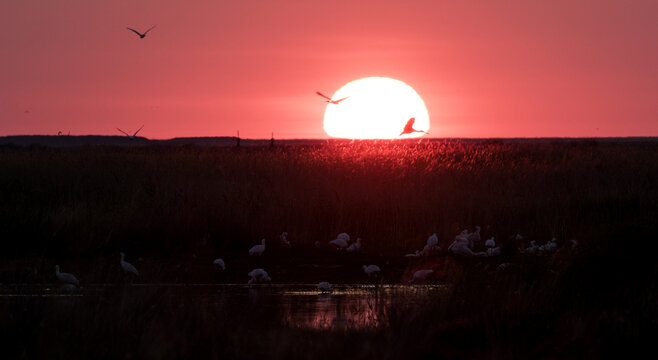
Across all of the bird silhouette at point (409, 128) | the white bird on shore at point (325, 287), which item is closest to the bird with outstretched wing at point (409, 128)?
the bird silhouette at point (409, 128)

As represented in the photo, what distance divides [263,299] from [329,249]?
4.25m

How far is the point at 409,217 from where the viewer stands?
629 inches

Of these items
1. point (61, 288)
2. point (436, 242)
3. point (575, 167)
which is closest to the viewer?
point (61, 288)

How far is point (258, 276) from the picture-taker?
37.9ft

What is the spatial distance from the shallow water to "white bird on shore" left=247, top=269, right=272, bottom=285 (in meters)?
0.21

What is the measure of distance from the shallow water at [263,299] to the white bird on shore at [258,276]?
0.69ft

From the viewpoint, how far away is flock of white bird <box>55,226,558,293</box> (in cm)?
1058

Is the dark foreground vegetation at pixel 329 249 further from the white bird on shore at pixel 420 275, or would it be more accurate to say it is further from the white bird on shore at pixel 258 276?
the white bird on shore at pixel 258 276

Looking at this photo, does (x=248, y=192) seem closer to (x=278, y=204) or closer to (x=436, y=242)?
(x=278, y=204)

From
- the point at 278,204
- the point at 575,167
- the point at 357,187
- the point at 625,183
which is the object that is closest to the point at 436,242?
the point at 278,204

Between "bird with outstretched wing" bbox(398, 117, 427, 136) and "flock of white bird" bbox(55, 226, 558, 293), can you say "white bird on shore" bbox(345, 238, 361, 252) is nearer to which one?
"flock of white bird" bbox(55, 226, 558, 293)

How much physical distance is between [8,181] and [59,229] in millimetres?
5661

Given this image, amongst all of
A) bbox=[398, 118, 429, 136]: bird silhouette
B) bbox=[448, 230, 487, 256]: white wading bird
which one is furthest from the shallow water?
bbox=[398, 118, 429, 136]: bird silhouette

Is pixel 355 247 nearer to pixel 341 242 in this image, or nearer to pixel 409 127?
pixel 341 242
